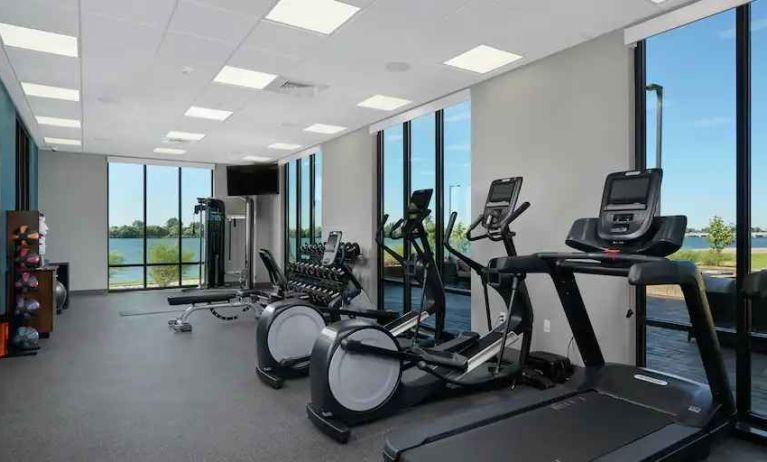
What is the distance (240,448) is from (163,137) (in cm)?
704

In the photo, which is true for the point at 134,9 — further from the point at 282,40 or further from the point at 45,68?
the point at 45,68

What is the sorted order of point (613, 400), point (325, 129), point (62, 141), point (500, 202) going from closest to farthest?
point (613, 400) < point (500, 202) < point (325, 129) < point (62, 141)

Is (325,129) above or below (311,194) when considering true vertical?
above

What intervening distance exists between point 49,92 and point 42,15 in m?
2.44

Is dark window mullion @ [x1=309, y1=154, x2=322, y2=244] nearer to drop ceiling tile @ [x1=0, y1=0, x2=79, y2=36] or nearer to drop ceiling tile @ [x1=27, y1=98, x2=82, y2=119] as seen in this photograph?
drop ceiling tile @ [x1=27, y1=98, x2=82, y2=119]

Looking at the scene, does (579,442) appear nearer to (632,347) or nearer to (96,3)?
(632,347)

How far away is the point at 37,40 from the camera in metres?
4.20

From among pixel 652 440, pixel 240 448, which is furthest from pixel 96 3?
pixel 652 440

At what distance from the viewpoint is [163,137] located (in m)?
8.48

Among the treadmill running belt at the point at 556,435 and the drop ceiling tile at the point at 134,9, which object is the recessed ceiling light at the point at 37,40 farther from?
the treadmill running belt at the point at 556,435

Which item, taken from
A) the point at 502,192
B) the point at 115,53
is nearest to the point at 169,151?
the point at 115,53

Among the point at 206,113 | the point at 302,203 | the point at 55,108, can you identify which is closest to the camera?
the point at 55,108

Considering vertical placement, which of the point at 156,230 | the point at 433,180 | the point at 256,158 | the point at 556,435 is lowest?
the point at 556,435

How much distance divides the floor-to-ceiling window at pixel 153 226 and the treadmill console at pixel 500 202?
8090 millimetres
